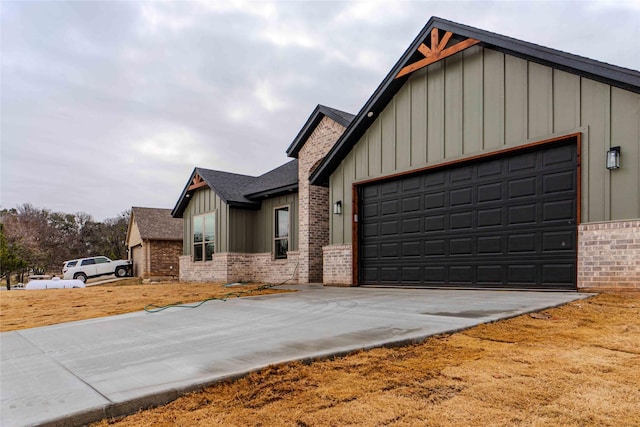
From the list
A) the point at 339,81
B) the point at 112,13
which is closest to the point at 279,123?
the point at 339,81

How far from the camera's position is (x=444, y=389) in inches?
103

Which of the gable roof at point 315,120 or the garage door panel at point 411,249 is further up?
the gable roof at point 315,120

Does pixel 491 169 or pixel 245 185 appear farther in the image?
pixel 245 185

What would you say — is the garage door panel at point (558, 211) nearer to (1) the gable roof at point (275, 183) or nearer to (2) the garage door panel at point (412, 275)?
(2) the garage door panel at point (412, 275)

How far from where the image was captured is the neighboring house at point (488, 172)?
6.84 metres

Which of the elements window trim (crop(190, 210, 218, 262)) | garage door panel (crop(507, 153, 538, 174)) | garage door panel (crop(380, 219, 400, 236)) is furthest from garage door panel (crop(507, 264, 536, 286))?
window trim (crop(190, 210, 218, 262))

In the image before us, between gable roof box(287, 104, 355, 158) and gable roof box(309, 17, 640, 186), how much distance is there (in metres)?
2.10

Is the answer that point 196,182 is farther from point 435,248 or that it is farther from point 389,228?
point 435,248

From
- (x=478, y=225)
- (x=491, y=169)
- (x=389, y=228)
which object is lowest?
(x=389, y=228)

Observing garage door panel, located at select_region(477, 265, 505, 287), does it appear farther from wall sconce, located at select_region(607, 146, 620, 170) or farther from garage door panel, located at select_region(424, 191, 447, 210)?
wall sconce, located at select_region(607, 146, 620, 170)

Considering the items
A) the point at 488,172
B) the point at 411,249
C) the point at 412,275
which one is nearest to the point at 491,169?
the point at 488,172

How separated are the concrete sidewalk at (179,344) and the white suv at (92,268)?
22.3 metres

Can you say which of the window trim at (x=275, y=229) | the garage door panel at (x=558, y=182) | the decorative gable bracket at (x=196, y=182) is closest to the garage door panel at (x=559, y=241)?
the garage door panel at (x=558, y=182)

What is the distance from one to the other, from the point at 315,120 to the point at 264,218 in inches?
179
